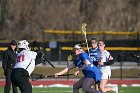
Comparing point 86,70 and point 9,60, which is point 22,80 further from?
point 9,60

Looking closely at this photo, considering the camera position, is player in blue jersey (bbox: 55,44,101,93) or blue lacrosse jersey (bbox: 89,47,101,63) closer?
player in blue jersey (bbox: 55,44,101,93)

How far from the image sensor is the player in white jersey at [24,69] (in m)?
16.7

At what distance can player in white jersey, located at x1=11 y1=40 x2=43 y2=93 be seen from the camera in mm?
16656

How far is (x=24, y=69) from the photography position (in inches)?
664

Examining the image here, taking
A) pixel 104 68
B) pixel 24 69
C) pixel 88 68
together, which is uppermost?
pixel 24 69

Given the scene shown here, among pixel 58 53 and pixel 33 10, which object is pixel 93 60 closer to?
pixel 58 53

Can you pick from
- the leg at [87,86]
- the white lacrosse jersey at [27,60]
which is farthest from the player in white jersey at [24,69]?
the leg at [87,86]

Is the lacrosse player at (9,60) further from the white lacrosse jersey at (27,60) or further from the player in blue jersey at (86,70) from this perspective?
the white lacrosse jersey at (27,60)

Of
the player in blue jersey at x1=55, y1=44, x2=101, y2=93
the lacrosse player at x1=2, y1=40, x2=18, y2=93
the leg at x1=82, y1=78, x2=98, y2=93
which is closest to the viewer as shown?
the player in blue jersey at x1=55, y1=44, x2=101, y2=93

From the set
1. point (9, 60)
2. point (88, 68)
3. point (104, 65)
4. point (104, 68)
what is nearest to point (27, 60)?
point (88, 68)

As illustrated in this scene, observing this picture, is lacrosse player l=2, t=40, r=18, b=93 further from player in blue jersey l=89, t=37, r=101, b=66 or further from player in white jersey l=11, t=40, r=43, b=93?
player in white jersey l=11, t=40, r=43, b=93

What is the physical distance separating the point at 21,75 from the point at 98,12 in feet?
126

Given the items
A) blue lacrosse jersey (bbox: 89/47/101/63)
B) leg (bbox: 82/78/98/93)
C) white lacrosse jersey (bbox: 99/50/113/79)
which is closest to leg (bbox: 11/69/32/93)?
leg (bbox: 82/78/98/93)

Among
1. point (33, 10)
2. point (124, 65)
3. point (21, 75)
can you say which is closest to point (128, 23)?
point (33, 10)
